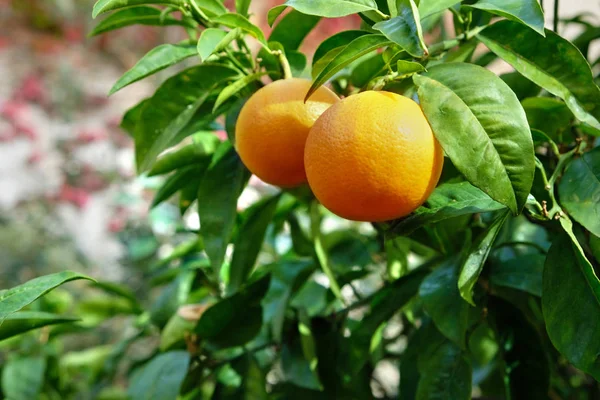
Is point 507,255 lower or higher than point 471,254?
lower

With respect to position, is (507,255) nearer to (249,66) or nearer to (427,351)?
(427,351)

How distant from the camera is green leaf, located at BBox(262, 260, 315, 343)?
0.68 m

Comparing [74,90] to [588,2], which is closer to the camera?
[588,2]

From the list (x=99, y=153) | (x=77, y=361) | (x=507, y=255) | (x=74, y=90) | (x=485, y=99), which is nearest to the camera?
(x=485, y=99)

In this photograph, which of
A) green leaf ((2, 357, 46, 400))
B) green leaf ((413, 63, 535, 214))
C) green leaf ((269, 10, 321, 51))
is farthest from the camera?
green leaf ((2, 357, 46, 400))

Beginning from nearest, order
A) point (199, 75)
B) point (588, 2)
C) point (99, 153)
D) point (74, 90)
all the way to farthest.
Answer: point (199, 75) < point (588, 2) < point (99, 153) < point (74, 90)

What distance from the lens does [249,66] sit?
1.84 ft

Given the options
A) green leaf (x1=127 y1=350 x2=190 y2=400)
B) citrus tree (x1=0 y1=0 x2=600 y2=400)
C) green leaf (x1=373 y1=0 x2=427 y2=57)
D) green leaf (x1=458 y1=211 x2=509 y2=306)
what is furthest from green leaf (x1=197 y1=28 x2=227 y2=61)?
green leaf (x1=127 y1=350 x2=190 y2=400)

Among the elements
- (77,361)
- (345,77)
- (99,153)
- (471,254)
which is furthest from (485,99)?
(99,153)

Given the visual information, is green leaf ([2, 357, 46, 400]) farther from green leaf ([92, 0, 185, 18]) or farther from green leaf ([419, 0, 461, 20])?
green leaf ([419, 0, 461, 20])

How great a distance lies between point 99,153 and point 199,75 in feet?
9.63

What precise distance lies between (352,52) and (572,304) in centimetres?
22

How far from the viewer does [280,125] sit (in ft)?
1.46

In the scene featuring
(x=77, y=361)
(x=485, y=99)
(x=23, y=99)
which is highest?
(x=485, y=99)
